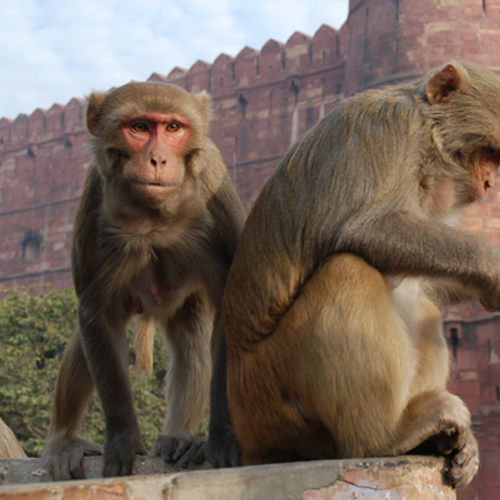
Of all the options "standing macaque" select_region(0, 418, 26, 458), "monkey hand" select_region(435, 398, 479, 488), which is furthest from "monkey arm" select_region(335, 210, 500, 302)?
"standing macaque" select_region(0, 418, 26, 458)

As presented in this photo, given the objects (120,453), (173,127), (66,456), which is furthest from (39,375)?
(173,127)

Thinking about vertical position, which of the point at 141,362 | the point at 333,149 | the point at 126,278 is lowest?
the point at 141,362

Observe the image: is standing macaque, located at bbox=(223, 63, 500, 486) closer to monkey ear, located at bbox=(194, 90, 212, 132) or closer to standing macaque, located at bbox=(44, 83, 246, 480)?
standing macaque, located at bbox=(44, 83, 246, 480)

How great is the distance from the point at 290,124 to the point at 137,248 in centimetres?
2019

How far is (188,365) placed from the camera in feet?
12.7

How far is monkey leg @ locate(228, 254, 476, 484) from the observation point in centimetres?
245

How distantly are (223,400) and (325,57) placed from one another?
20.2m

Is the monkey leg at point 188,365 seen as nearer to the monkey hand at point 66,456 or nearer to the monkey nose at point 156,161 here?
the monkey hand at point 66,456

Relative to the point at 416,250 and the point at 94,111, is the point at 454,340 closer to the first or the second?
the point at 94,111

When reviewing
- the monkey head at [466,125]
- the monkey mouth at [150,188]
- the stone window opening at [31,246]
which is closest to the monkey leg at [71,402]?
the monkey mouth at [150,188]

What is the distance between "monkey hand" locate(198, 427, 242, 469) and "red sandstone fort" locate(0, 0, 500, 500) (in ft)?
48.2

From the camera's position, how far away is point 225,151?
79.5ft

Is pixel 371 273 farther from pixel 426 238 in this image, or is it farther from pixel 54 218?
pixel 54 218

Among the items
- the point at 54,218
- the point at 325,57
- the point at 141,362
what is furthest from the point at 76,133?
the point at 141,362
